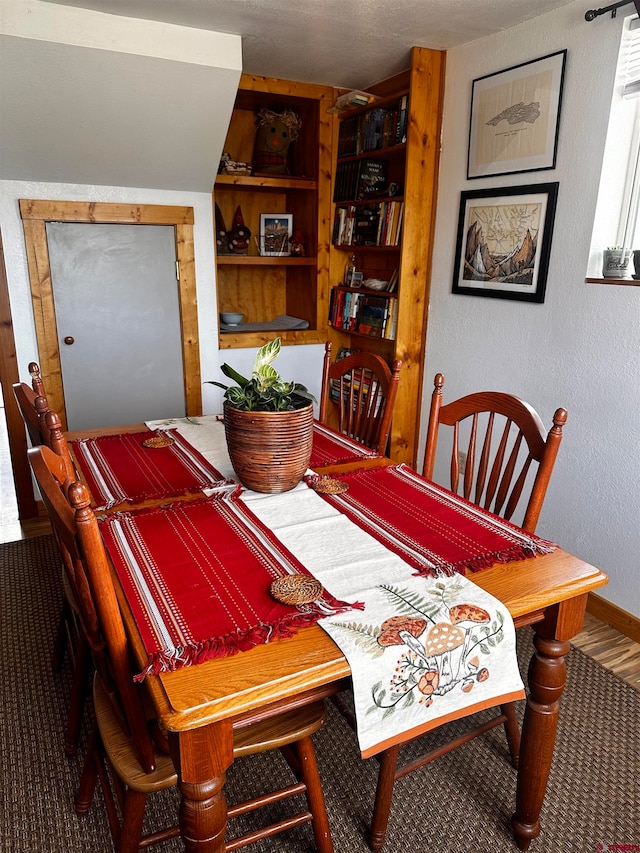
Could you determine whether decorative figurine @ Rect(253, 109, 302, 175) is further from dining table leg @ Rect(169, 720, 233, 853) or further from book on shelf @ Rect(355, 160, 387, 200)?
dining table leg @ Rect(169, 720, 233, 853)

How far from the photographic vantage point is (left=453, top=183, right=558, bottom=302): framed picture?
2.41m

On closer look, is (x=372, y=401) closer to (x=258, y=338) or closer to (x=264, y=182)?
(x=258, y=338)

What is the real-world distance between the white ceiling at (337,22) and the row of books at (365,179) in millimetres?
479

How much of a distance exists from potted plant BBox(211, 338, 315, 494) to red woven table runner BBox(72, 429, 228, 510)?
160mm

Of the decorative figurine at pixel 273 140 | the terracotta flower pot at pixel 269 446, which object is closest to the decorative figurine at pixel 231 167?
the decorative figurine at pixel 273 140

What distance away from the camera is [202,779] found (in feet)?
2.95

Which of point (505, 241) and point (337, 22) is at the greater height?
point (337, 22)

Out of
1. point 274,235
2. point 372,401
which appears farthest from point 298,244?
point 372,401

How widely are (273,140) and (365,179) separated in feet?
1.97

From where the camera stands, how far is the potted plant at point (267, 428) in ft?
4.67

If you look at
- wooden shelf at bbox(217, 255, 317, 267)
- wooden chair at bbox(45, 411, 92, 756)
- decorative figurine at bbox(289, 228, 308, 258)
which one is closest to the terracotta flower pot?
wooden chair at bbox(45, 411, 92, 756)

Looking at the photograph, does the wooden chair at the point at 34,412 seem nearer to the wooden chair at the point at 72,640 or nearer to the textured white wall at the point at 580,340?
the wooden chair at the point at 72,640

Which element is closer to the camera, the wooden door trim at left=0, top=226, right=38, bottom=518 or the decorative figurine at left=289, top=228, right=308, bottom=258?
the wooden door trim at left=0, top=226, right=38, bottom=518

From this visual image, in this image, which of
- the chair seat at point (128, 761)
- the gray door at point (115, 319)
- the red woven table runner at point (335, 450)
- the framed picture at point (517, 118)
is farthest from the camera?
the gray door at point (115, 319)
